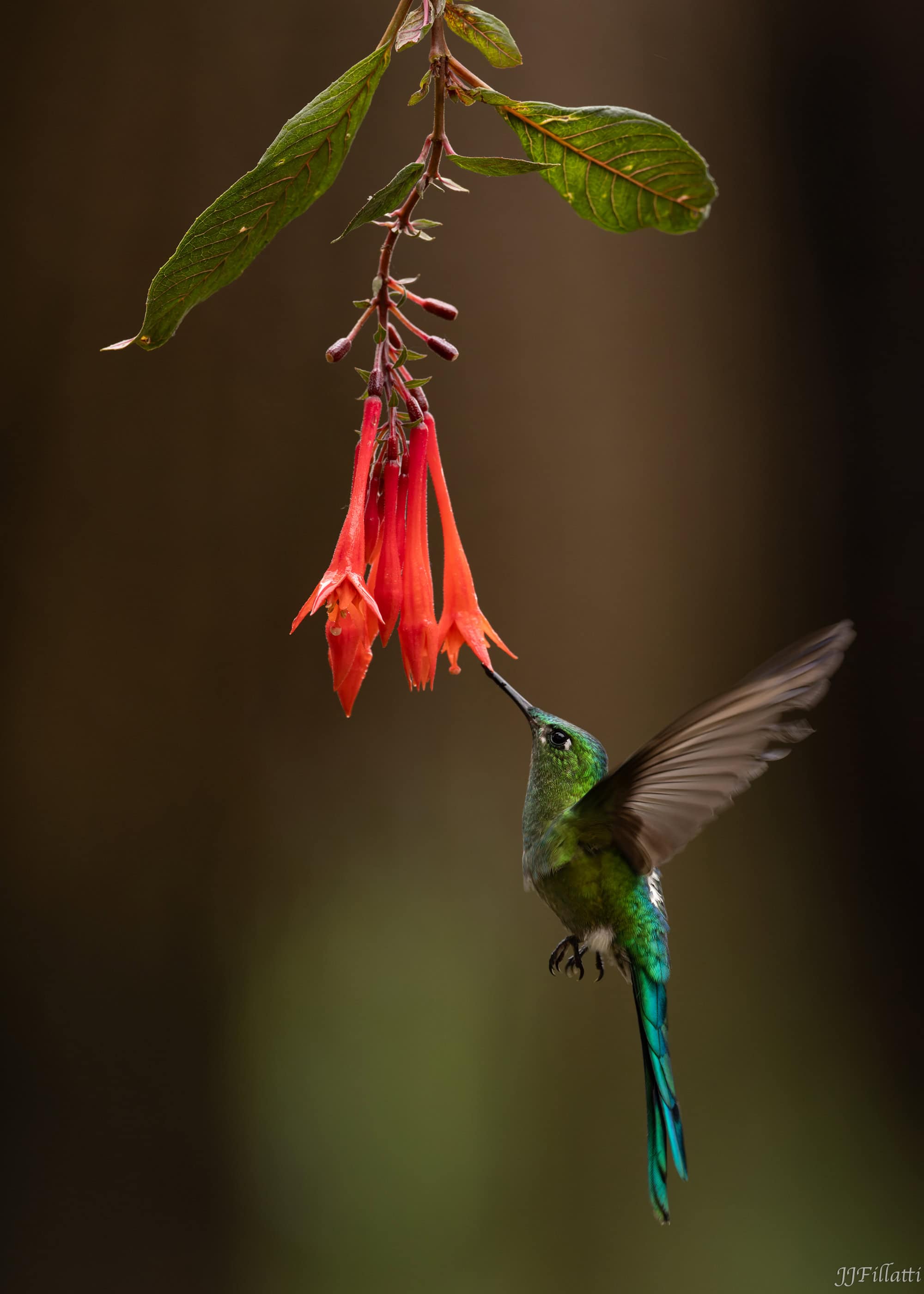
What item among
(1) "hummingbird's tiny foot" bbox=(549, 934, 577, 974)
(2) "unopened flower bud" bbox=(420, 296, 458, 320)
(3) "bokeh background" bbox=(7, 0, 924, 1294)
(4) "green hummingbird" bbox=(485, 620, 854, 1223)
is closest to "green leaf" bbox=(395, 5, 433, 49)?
(2) "unopened flower bud" bbox=(420, 296, 458, 320)

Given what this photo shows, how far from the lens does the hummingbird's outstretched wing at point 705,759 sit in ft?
1.86

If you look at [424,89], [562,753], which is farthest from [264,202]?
[562,753]

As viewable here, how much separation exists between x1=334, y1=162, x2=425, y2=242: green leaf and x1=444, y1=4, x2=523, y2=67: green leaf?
10 cm

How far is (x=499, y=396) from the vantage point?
214 cm

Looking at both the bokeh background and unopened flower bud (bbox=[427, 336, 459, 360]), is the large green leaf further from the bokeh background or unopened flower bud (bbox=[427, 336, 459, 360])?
the bokeh background

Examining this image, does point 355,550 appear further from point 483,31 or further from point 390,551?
point 483,31

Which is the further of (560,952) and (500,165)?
(560,952)

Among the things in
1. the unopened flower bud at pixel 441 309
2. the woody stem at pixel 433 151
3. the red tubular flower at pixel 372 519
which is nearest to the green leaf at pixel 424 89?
the woody stem at pixel 433 151

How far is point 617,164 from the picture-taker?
1.81 feet

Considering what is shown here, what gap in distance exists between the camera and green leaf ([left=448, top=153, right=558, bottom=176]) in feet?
1.80

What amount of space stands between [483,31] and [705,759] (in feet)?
1.47

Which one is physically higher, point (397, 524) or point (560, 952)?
point (397, 524)

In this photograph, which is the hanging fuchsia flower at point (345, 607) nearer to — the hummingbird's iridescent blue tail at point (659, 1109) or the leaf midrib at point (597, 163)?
the leaf midrib at point (597, 163)

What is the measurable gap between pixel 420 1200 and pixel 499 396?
1.59 meters
